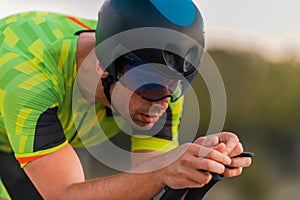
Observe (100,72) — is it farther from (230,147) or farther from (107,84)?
(230,147)

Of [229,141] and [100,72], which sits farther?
[100,72]

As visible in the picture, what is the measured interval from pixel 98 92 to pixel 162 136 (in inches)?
24.5

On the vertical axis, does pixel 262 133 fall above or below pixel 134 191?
Result: below

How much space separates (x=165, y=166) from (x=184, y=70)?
1.96 feet

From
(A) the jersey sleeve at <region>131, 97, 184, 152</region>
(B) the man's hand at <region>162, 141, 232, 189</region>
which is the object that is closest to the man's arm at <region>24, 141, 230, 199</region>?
(B) the man's hand at <region>162, 141, 232, 189</region>

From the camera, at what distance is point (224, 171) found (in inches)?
138

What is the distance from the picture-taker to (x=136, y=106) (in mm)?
4129

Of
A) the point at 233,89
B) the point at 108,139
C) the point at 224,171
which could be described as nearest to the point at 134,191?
the point at 224,171

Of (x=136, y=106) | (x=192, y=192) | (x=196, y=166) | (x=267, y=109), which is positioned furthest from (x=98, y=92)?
(x=267, y=109)

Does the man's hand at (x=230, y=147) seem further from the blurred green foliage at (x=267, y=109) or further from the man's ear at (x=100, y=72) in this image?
the blurred green foliage at (x=267, y=109)

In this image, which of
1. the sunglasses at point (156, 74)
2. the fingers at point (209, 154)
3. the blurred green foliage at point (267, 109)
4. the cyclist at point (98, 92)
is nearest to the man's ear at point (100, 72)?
the cyclist at point (98, 92)

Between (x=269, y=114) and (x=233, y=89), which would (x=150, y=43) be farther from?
(x=269, y=114)

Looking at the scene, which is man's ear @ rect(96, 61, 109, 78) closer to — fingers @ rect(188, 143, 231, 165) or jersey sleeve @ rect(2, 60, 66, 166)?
jersey sleeve @ rect(2, 60, 66, 166)

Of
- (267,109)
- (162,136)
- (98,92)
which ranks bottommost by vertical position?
(267,109)
